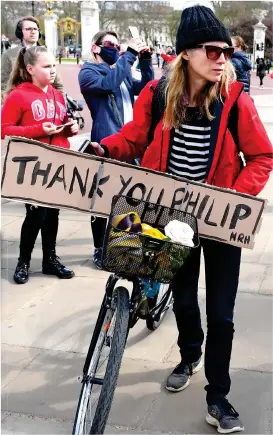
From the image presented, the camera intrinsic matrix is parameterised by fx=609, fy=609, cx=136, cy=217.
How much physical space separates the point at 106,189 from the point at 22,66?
232 cm

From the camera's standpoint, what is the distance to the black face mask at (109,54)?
16.0ft

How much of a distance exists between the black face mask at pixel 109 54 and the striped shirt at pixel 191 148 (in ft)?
7.79

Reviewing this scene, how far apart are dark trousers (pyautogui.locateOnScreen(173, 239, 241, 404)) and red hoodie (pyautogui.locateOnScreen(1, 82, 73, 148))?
187cm

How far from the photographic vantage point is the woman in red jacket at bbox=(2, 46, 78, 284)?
4.37 metres

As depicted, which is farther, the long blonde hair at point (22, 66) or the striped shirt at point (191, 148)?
the long blonde hair at point (22, 66)

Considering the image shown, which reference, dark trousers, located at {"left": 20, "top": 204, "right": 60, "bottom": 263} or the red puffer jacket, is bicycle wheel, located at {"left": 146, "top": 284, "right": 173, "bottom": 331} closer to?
the red puffer jacket

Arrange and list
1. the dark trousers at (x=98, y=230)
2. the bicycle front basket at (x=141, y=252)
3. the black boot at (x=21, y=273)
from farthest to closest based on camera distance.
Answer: the dark trousers at (x=98, y=230)
the black boot at (x=21, y=273)
the bicycle front basket at (x=141, y=252)

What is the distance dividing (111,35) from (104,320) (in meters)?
2.93

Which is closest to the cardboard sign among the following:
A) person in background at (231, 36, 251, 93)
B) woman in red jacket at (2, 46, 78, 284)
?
woman in red jacket at (2, 46, 78, 284)

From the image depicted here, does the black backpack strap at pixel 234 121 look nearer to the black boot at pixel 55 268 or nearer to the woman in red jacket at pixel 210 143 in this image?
the woman in red jacket at pixel 210 143

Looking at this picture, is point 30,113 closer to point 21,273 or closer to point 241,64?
point 21,273

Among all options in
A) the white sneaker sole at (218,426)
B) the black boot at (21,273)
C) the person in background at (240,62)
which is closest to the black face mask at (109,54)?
the black boot at (21,273)

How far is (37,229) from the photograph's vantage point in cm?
470

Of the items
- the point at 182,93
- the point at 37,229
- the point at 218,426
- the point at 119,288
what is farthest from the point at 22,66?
the point at 218,426
